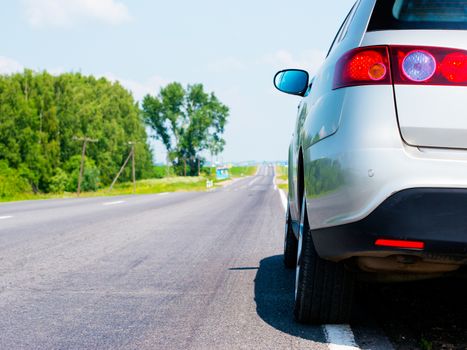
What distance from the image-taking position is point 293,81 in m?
4.32

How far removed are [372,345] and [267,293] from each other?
1444 mm

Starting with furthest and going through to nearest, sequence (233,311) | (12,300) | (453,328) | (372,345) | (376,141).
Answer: (12,300), (233,311), (453,328), (372,345), (376,141)


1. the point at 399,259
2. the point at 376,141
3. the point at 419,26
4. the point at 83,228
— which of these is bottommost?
the point at 83,228

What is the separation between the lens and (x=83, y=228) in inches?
374

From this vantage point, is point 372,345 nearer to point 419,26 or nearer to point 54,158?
point 419,26

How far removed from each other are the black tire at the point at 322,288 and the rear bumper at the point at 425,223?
0.60 metres

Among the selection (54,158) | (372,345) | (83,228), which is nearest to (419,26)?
(372,345)

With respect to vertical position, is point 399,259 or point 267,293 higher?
point 399,259

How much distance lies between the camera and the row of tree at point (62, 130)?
63.2 metres

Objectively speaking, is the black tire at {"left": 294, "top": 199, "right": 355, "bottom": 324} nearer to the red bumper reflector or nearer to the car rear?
the car rear

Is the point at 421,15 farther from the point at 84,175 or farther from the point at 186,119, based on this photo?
the point at 186,119

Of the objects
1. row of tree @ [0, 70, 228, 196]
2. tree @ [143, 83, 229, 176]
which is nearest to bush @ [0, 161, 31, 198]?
row of tree @ [0, 70, 228, 196]

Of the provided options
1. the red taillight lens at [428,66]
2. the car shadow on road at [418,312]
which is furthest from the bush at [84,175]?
the red taillight lens at [428,66]

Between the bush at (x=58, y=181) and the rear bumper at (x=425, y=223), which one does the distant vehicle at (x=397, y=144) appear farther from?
the bush at (x=58, y=181)
